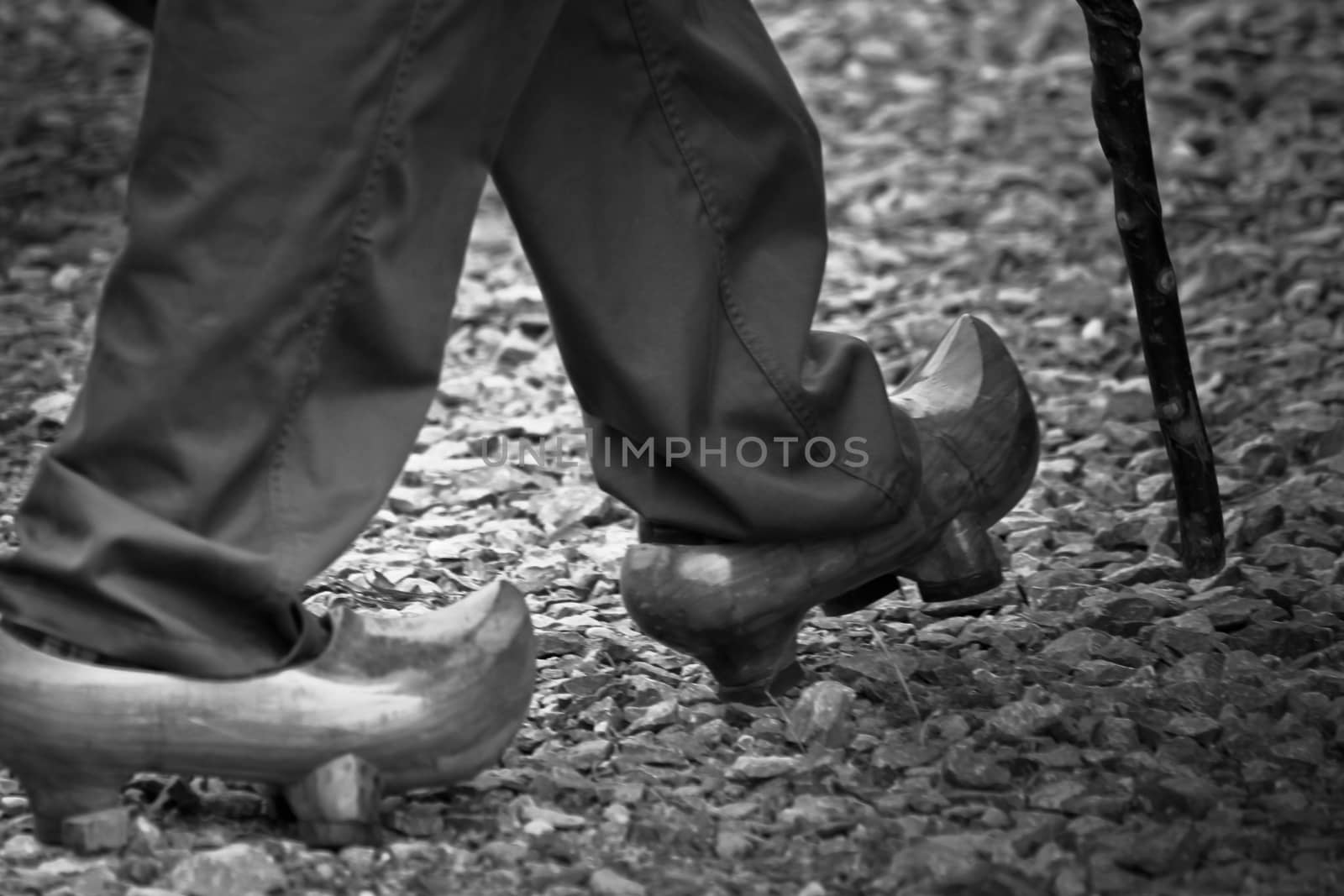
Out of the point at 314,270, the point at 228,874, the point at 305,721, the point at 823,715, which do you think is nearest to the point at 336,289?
the point at 314,270

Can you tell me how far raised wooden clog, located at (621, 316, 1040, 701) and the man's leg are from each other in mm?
389

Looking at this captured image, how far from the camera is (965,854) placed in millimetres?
1523

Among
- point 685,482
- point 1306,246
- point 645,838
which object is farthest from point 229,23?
point 1306,246

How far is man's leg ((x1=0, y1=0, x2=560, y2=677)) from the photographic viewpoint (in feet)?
4.62

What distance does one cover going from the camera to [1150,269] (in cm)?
206

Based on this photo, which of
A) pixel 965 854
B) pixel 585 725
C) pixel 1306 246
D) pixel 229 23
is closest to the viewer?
pixel 229 23

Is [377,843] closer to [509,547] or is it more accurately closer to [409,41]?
[409,41]

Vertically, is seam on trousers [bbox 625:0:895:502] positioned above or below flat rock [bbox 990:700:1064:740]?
A: above

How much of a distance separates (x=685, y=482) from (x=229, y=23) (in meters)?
0.64

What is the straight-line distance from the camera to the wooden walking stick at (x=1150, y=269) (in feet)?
6.43

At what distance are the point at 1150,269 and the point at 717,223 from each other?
60 centimetres

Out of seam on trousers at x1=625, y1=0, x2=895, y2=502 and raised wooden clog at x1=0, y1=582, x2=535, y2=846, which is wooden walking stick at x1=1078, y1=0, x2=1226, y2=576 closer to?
seam on trousers at x1=625, y1=0, x2=895, y2=502

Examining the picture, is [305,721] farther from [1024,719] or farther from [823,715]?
[1024,719]

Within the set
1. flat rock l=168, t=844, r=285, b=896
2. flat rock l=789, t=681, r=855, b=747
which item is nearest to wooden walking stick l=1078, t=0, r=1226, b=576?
flat rock l=789, t=681, r=855, b=747
